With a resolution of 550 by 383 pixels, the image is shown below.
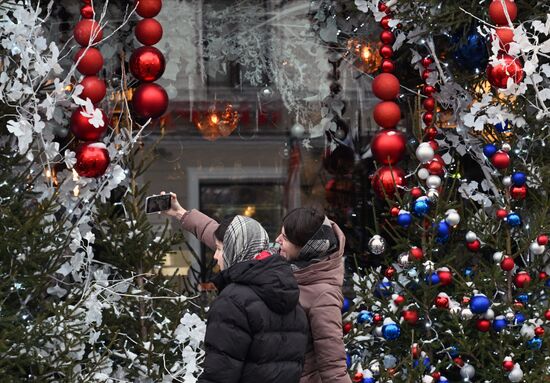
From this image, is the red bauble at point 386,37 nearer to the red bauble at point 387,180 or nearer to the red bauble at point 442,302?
the red bauble at point 387,180

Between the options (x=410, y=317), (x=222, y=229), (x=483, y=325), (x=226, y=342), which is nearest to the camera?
(x=226, y=342)

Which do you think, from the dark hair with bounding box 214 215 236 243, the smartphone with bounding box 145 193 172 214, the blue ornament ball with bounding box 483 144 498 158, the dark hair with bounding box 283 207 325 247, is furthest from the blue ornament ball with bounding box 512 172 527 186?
the dark hair with bounding box 214 215 236 243

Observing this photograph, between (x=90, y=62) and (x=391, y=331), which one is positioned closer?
(x=90, y=62)

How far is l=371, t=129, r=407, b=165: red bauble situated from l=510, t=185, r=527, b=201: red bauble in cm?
72

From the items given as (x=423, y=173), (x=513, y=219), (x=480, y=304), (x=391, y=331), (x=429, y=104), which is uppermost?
(x=429, y=104)

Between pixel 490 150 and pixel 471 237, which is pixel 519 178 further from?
pixel 471 237

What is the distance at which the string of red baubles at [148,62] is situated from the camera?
6410 mm

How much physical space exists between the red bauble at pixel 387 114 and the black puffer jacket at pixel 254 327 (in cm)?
250

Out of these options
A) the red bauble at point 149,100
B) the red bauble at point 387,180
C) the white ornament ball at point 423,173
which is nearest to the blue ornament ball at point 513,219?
the white ornament ball at point 423,173

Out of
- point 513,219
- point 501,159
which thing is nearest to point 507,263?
point 513,219

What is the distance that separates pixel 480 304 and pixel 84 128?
2425 millimetres

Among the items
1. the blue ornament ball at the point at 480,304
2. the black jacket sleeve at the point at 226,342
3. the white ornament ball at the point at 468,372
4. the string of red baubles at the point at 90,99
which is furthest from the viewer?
the white ornament ball at the point at 468,372

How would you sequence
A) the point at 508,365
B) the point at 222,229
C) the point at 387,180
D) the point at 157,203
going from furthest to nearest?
the point at 387,180
the point at 508,365
the point at 157,203
the point at 222,229

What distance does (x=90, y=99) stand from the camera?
5984 millimetres
